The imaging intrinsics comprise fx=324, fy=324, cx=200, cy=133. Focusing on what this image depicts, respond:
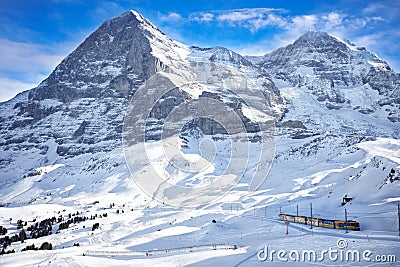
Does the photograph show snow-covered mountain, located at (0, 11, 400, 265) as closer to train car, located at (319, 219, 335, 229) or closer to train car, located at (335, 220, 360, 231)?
train car, located at (335, 220, 360, 231)

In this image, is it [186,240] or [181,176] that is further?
[181,176]

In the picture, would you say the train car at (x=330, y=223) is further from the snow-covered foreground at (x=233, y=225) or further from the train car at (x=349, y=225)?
the snow-covered foreground at (x=233, y=225)

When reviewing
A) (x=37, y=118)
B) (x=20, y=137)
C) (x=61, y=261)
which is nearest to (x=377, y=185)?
(x=61, y=261)

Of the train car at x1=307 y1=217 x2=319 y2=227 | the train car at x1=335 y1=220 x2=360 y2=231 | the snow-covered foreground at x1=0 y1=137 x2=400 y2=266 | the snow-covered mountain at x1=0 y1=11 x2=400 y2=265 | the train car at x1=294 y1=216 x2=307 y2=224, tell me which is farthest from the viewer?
the train car at x1=294 y1=216 x2=307 y2=224

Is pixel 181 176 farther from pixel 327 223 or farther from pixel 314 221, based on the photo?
pixel 327 223

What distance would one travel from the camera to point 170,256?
25.6m

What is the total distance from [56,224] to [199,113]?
12913 centimetres

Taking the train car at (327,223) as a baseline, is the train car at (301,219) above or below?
below

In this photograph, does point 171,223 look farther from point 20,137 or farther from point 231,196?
point 20,137

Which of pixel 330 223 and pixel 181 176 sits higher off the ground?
pixel 181 176

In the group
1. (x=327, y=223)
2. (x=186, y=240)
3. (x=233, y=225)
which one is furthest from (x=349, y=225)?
(x=186, y=240)

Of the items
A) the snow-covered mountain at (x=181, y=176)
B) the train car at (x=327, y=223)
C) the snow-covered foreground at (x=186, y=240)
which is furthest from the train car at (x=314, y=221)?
the snow-covered mountain at (x=181, y=176)

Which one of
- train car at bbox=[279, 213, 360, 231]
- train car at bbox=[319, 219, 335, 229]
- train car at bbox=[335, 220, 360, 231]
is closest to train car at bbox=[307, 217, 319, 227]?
train car at bbox=[279, 213, 360, 231]

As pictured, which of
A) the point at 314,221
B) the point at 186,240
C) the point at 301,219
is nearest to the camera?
the point at 186,240
